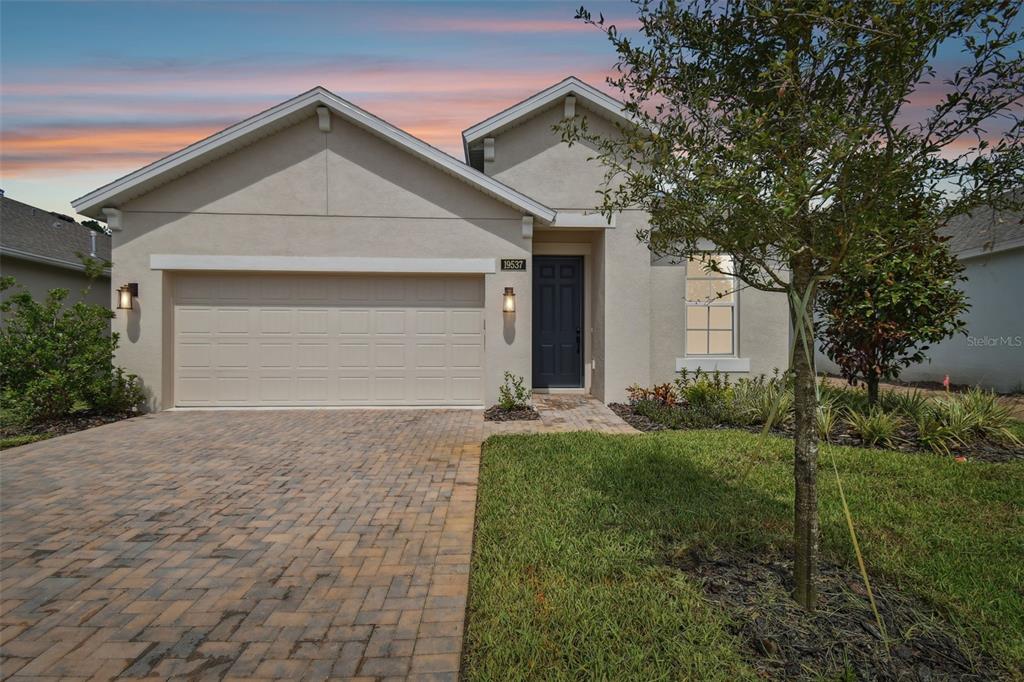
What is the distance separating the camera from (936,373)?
46.7ft

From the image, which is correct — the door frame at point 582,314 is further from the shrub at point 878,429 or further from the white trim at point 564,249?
the shrub at point 878,429

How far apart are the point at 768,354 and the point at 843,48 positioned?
869 centimetres

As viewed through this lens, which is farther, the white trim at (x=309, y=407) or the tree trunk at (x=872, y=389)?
the white trim at (x=309, y=407)

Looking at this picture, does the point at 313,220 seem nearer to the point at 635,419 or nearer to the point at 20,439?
the point at 20,439

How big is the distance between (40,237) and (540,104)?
1358 centimetres

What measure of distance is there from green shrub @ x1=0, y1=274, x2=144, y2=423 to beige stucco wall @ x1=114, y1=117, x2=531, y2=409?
624mm

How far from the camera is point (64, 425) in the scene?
8.22 m

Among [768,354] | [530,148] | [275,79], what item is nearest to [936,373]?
[768,354]

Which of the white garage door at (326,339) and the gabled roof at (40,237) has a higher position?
the gabled roof at (40,237)

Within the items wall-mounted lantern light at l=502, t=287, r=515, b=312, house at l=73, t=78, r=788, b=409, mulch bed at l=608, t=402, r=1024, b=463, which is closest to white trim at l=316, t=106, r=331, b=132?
house at l=73, t=78, r=788, b=409

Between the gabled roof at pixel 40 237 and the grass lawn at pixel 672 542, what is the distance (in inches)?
517

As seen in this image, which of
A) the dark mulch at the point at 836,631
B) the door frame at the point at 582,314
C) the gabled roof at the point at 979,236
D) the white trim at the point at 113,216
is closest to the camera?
the dark mulch at the point at 836,631

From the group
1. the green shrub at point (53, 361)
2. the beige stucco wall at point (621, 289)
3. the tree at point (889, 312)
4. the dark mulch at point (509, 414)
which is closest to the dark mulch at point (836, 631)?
the tree at point (889, 312)

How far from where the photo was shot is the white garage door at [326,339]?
9.54 m
